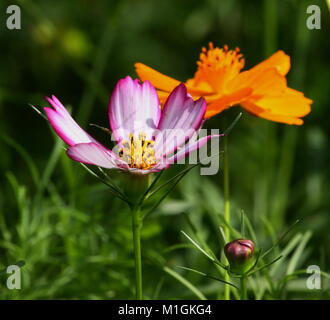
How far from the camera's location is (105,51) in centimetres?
146

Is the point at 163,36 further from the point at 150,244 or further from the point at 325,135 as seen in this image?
the point at 150,244

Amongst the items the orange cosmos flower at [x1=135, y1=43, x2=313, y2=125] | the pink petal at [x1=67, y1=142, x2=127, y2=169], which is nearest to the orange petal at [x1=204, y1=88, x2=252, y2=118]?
the orange cosmos flower at [x1=135, y1=43, x2=313, y2=125]

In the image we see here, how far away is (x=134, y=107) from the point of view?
0.63 m

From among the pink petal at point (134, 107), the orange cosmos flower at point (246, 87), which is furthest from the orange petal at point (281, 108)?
the pink petal at point (134, 107)

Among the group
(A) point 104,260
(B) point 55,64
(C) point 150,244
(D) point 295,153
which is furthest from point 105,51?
(A) point 104,260

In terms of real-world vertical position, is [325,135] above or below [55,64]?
below

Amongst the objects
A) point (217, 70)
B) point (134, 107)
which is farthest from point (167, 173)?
point (134, 107)

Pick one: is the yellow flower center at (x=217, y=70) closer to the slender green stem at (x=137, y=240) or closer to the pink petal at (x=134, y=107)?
the pink petal at (x=134, y=107)

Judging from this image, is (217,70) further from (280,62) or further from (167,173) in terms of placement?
(167,173)

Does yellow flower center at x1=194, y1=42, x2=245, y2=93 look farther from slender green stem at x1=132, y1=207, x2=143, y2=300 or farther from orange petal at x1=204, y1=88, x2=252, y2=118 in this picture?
slender green stem at x1=132, y1=207, x2=143, y2=300

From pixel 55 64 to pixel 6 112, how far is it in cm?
15

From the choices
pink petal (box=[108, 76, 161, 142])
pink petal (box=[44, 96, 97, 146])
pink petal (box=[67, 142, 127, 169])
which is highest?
pink petal (box=[108, 76, 161, 142])

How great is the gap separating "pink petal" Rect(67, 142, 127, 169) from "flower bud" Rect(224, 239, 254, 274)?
11cm

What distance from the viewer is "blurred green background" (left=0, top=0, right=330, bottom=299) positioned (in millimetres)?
872
